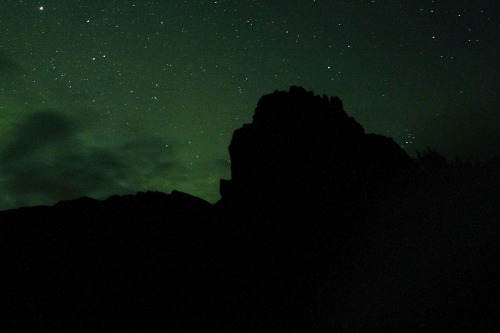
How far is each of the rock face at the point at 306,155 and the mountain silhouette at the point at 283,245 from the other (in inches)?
4.2

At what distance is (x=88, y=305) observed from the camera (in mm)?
19094

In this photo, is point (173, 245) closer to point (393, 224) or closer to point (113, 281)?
point (113, 281)

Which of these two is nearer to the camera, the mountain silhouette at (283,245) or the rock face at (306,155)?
the mountain silhouette at (283,245)

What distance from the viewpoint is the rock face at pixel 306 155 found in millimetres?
25141

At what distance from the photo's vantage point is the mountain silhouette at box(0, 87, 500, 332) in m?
14.6

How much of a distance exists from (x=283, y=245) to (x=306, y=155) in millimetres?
7426

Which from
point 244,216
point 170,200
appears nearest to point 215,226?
point 244,216

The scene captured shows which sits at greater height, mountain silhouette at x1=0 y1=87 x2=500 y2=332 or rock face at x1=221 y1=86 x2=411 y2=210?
rock face at x1=221 y1=86 x2=411 y2=210

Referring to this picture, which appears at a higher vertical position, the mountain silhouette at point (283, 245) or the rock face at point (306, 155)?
the rock face at point (306, 155)

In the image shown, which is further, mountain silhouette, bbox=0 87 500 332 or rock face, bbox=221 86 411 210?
rock face, bbox=221 86 411 210

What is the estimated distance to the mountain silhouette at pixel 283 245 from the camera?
47.9 ft

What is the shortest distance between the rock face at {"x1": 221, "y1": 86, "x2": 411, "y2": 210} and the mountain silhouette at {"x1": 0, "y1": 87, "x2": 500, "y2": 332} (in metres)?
0.11

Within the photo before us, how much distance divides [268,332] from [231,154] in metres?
16.6

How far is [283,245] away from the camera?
24297mm
